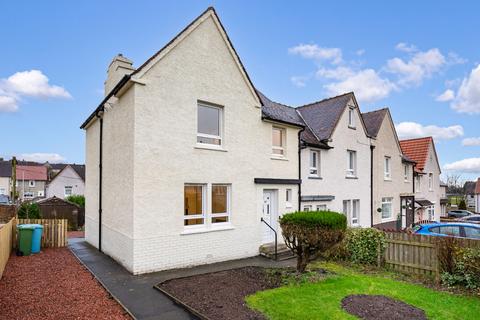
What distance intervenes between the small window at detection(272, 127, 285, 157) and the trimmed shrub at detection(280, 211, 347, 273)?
5.35 m

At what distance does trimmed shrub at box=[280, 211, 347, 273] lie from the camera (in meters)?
8.92

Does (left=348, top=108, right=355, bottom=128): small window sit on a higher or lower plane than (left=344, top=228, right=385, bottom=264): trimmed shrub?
higher

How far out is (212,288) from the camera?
821 cm

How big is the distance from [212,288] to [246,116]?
7081 mm

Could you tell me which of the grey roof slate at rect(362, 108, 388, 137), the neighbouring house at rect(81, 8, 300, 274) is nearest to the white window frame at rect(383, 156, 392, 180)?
the grey roof slate at rect(362, 108, 388, 137)

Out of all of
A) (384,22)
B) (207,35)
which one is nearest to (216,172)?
(207,35)

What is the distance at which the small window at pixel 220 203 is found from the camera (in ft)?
38.3

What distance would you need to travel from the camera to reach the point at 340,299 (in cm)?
739

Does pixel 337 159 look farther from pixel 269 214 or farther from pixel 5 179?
pixel 5 179

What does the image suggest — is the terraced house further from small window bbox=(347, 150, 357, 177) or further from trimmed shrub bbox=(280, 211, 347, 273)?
small window bbox=(347, 150, 357, 177)

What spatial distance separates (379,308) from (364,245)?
4.87 metres

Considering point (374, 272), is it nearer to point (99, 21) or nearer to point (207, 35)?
point (207, 35)

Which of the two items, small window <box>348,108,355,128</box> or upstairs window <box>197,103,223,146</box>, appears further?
small window <box>348,108,355,128</box>

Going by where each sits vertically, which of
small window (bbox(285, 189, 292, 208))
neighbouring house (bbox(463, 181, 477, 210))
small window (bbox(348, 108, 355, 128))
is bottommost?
neighbouring house (bbox(463, 181, 477, 210))
